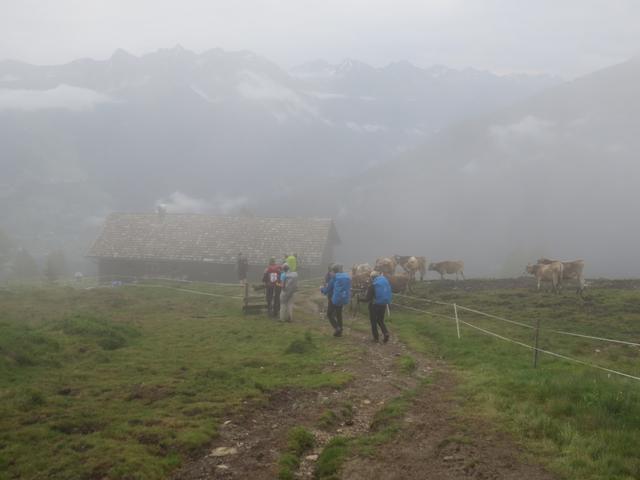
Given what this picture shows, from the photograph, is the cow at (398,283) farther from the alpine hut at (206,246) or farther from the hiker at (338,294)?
the alpine hut at (206,246)

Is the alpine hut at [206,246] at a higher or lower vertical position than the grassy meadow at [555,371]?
higher

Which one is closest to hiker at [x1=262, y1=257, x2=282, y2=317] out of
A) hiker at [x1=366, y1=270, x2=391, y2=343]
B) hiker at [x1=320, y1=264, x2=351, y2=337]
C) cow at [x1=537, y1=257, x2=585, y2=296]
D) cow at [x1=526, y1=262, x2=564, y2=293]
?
hiker at [x1=320, y1=264, x2=351, y2=337]

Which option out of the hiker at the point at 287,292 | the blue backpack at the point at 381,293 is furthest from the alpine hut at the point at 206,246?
the blue backpack at the point at 381,293

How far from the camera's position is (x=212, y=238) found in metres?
48.3

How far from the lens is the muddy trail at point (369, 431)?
23.4 feet

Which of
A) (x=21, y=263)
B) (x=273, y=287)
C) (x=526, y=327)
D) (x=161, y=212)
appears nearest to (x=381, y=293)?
(x=526, y=327)

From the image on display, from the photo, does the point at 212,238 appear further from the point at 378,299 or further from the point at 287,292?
the point at 378,299

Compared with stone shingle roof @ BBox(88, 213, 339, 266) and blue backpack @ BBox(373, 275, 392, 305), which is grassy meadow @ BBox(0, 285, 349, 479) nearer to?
blue backpack @ BBox(373, 275, 392, 305)

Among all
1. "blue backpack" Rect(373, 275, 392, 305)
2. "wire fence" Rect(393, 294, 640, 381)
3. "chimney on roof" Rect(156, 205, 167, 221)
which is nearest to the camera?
"wire fence" Rect(393, 294, 640, 381)

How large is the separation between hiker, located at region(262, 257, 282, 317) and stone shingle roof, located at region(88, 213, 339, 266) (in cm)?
2271

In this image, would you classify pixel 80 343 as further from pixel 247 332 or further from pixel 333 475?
pixel 333 475

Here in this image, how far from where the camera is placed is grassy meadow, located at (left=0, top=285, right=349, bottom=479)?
743cm

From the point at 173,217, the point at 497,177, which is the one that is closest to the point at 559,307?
the point at 173,217

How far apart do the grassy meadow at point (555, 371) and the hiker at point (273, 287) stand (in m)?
4.96
